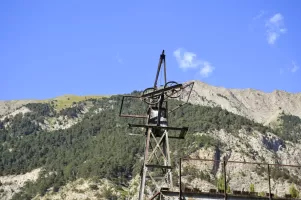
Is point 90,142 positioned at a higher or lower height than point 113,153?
higher

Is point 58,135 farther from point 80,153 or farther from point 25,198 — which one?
point 25,198

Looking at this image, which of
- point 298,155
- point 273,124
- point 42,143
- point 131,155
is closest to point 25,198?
point 131,155

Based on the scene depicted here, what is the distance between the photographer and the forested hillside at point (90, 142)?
10431 cm

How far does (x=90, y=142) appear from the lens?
124 m

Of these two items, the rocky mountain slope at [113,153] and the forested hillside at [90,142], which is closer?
the rocky mountain slope at [113,153]

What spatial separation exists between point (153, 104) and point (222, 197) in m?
7.43

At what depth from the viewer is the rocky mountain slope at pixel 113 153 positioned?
94.6m

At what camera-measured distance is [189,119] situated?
124438mm

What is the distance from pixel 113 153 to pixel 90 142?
16048 mm

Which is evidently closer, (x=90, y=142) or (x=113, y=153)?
(x=113, y=153)

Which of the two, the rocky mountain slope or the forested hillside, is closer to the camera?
the rocky mountain slope

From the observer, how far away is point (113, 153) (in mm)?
110375

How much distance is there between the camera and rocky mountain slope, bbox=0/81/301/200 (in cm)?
Result: 9462

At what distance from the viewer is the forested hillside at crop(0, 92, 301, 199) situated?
342 feet
